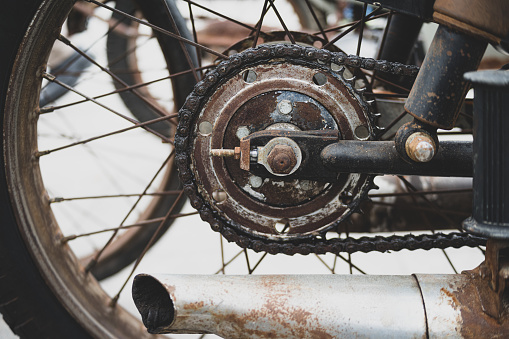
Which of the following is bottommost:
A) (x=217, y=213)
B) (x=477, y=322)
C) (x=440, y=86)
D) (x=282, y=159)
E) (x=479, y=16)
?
(x=477, y=322)

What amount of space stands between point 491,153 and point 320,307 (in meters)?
0.42

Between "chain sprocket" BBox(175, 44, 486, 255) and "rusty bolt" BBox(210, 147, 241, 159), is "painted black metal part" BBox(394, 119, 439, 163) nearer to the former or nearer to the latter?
"chain sprocket" BBox(175, 44, 486, 255)

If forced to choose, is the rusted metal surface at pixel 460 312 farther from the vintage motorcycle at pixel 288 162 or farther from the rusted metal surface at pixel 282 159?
the rusted metal surface at pixel 282 159

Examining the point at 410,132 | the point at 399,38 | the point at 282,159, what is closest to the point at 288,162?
the point at 282,159

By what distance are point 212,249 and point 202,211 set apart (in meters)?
1.24

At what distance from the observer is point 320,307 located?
103cm

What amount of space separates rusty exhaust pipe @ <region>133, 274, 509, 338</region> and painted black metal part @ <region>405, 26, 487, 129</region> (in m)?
0.33

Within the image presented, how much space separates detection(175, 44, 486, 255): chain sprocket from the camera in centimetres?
114

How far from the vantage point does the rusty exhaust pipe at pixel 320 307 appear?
101 cm

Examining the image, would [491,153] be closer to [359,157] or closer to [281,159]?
[359,157]

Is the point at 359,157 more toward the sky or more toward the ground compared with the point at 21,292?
more toward the sky

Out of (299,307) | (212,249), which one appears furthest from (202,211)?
(212,249)

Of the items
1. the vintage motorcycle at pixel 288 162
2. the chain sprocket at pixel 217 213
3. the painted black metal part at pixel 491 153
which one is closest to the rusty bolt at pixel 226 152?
the vintage motorcycle at pixel 288 162

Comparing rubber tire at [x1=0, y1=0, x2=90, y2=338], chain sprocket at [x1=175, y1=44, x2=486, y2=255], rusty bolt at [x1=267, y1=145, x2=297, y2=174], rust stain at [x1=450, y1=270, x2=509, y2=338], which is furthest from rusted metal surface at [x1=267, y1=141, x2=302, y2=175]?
rubber tire at [x1=0, y1=0, x2=90, y2=338]
